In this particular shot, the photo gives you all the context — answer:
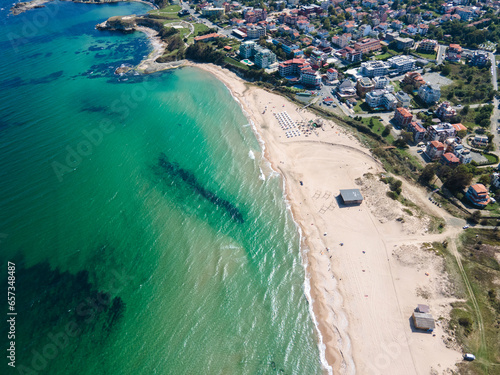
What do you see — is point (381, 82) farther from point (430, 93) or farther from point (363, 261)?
point (363, 261)

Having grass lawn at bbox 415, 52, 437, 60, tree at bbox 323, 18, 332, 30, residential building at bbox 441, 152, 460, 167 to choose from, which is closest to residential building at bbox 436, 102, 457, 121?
residential building at bbox 441, 152, 460, 167

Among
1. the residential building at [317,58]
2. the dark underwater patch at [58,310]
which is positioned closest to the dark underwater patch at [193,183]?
the dark underwater patch at [58,310]

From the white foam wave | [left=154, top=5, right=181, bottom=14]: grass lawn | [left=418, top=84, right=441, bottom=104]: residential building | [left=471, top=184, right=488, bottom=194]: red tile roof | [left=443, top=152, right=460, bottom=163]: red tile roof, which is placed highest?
[left=154, top=5, right=181, bottom=14]: grass lawn

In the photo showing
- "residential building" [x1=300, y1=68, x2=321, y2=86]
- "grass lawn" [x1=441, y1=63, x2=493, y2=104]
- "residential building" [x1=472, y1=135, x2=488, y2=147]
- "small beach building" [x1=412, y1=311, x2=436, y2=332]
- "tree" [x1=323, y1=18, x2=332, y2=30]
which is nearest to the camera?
"small beach building" [x1=412, y1=311, x2=436, y2=332]

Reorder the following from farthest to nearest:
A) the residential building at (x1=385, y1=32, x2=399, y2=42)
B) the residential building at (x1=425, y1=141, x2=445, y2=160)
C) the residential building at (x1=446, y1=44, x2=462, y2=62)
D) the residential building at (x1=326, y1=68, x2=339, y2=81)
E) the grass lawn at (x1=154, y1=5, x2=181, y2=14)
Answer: the grass lawn at (x1=154, y1=5, x2=181, y2=14), the residential building at (x1=385, y1=32, x2=399, y2=42), the residential building at (x1=446, y1=44, x2=462, y2=62), the residential building at (x1=326, y1=68, x2=339, y2=81), the residential building at (x1=425, y1=141, x2=445, y2=160)

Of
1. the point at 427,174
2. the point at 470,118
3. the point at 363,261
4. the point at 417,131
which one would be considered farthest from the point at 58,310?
the point at 470,118

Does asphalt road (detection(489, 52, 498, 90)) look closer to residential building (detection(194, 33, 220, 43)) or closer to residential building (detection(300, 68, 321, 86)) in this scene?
residential building (detection(300, 68, 321, 86))
